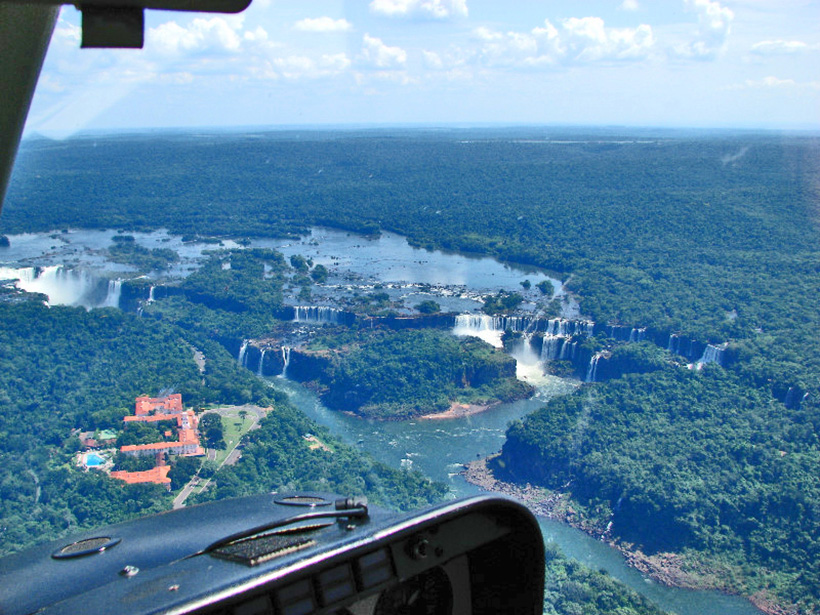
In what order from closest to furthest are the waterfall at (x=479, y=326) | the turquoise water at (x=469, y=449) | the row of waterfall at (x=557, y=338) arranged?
1. the turquoise water at (x=469, y=449)
2. the row of waterfall at (x=557, y=338)
3. the waterfall at (x=479, y=326)

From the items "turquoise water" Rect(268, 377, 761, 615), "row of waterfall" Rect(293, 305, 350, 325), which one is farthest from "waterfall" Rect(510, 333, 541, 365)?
"row of waterfall" Rect(293, 305, 350, 325)

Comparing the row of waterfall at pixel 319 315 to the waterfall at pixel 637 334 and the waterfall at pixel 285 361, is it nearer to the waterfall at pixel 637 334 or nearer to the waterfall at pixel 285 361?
the waterfall at pixel 285 361

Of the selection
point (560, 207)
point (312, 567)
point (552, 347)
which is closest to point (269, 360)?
point (552, 347)

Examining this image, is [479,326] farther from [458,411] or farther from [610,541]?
[610,541]

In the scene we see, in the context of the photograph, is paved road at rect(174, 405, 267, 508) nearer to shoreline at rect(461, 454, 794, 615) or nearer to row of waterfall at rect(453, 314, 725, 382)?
shoreline at rect(461, 454, 794, 615)

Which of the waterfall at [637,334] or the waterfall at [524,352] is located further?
the waterfall at [637,334]

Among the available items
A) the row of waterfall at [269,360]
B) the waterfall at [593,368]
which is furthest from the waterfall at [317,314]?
the waterfall at [593,368]
